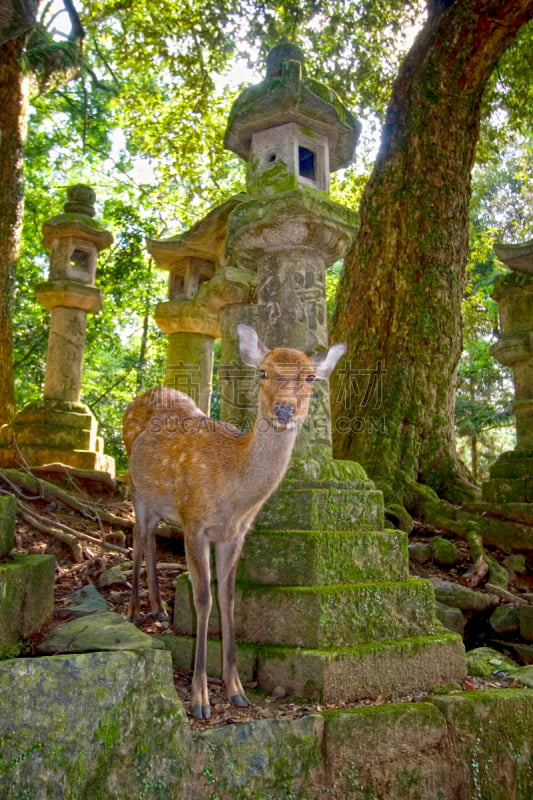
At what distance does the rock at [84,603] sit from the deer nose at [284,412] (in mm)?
1818

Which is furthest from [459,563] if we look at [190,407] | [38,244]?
[38,244]

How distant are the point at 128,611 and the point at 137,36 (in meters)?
12.0

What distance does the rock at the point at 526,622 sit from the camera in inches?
204

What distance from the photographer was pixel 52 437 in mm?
8555

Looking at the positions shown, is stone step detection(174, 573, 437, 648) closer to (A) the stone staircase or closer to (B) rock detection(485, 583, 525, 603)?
(A) the stone staircase

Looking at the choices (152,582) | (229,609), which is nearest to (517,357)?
(152,582)

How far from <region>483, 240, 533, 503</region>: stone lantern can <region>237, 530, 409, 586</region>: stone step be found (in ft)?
11.1

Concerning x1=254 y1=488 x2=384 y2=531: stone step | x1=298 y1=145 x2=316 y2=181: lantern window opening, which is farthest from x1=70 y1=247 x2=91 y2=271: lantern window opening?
x1=254 y1=488 x2=384 y2=531: stone step

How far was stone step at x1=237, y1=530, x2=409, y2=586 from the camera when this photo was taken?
3510mm

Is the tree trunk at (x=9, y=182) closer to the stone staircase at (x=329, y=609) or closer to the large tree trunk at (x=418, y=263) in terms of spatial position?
the large tree trunk at (x=418, y=263)

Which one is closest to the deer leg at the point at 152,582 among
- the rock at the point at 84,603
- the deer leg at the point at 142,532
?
the deer leg at the point at 142,532

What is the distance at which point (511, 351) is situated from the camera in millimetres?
7324

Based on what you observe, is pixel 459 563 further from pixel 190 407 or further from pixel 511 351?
pixel 190 407

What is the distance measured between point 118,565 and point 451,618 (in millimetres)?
2866
